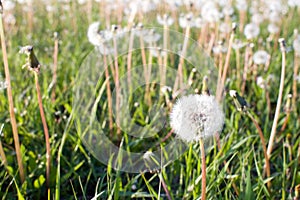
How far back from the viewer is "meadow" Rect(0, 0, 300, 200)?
3.93ft

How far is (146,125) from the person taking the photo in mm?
1693

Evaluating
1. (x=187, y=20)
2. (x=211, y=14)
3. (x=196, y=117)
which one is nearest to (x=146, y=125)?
(x=187, y=20)

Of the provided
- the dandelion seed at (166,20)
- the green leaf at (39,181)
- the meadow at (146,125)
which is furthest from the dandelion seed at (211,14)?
the green leaf at (39,181)

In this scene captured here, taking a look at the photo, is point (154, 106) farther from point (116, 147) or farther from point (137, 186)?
point (137, 186)

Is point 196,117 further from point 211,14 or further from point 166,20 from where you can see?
point 211,14

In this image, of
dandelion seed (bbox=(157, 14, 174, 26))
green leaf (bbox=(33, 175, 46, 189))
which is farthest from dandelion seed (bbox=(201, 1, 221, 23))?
green leaf (bbox=(33, 175, 46, 189))

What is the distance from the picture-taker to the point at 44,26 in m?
3.62

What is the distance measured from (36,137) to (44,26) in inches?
85.0

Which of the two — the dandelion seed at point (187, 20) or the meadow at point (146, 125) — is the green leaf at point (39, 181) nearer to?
the meadow at point (146, 125)

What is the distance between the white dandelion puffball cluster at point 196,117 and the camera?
0.97 meters

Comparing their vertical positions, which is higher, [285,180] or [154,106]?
[154,106]

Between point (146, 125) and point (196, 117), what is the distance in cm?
73

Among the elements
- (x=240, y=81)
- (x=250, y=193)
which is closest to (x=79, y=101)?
(x=240, y=81)

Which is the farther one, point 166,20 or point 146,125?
point 166,20
